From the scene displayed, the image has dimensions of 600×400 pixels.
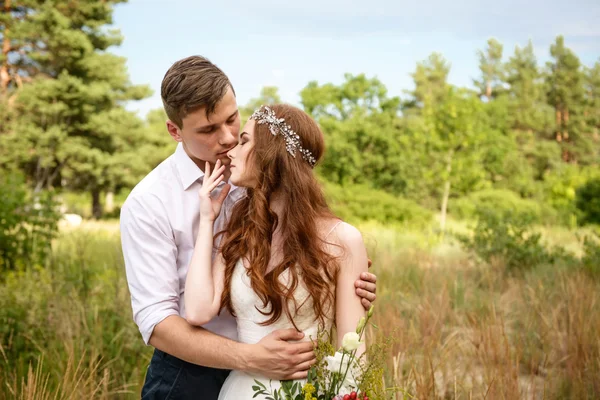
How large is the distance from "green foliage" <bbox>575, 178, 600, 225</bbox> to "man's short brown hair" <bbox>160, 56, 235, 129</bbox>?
792 inches

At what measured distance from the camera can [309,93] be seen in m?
29.7

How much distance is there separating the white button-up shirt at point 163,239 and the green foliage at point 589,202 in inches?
794

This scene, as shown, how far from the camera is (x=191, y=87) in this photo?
2.79 metres

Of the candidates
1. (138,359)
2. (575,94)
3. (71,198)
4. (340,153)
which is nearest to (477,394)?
(138,359)

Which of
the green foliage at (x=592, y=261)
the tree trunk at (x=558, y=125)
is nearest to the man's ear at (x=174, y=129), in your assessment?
the green foliage at (x=592, y=261)

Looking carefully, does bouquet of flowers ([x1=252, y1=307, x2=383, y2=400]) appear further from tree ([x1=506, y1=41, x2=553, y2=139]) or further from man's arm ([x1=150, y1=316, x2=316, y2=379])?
tree ([x1=506, y1=41, x2=553, y2=139])

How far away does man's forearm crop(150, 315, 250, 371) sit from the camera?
7.98ft

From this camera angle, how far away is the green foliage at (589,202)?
20031 millimetres

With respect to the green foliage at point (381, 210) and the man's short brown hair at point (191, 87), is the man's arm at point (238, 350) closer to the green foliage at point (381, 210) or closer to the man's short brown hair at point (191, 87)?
the man's short brown hair at point (191, 87)

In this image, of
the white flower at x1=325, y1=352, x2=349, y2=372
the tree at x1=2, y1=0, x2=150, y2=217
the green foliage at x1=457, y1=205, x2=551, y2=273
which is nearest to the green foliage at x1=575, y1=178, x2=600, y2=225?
the green foliage at x1=457, y1=205, x2=551, y2=273

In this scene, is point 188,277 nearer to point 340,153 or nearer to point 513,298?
point 513,298

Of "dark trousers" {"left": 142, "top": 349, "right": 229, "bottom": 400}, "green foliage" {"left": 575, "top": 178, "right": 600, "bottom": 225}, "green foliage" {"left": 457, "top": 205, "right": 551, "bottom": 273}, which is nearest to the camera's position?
"dark trousers" {"left": 142, "top": 349, "right": 229, "bottom": 400}

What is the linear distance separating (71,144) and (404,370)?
24791 mm

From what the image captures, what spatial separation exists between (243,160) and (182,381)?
1093 mm
